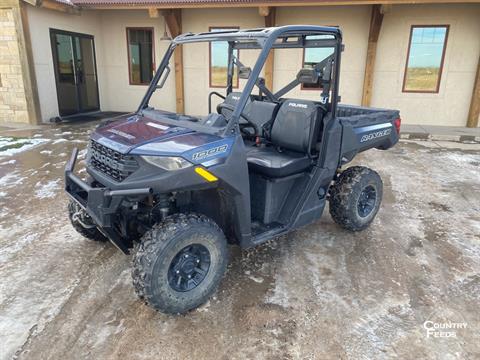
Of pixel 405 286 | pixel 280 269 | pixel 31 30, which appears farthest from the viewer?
pixel 31 30

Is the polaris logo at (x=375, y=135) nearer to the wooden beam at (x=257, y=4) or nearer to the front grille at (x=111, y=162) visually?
the front grille at (x=111, y=162)

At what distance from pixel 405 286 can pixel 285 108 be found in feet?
5.84

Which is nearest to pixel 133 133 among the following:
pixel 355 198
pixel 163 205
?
pixel 163 205

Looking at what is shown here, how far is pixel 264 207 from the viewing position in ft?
10.1

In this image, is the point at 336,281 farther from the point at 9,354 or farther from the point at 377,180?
the point at 9,354

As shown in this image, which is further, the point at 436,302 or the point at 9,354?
the point at 436,302

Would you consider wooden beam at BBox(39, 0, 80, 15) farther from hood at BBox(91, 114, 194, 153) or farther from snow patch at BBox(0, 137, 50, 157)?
hood at BBox(91, 114, 194, 153)

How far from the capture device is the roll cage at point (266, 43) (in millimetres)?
2607

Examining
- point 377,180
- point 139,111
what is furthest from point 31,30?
point 377,180

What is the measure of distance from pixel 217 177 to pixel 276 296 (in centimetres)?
101

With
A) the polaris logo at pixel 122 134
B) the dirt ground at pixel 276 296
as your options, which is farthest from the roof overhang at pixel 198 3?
the polaris logo at pixel 122 134

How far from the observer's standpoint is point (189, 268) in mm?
2562

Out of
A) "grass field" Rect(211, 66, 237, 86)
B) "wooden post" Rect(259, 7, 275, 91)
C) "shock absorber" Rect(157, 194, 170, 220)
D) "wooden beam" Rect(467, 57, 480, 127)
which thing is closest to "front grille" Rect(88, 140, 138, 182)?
"shock absorber" Rect(157, 194, 170, 220)

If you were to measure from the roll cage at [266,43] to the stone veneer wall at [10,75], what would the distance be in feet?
22.3
